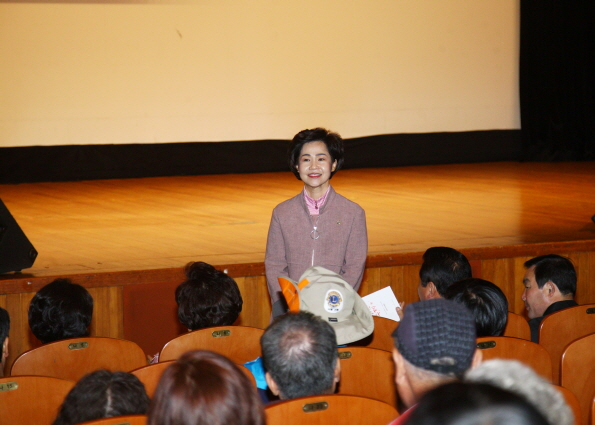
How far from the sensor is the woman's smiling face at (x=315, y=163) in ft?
9.39

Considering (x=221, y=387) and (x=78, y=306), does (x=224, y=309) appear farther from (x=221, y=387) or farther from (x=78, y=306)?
(x=221, y=387)

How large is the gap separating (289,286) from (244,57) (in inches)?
282

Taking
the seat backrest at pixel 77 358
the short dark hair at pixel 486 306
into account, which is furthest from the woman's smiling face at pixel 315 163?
the seat backrest at pixel 77 358

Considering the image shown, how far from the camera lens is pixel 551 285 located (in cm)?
285

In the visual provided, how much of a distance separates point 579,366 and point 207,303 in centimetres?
118

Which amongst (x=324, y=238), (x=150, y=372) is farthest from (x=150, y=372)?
(x=324, y=238)

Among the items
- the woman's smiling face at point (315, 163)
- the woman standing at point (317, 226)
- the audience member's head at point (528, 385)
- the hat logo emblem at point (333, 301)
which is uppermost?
the woman's smiling face at point (315, 163)

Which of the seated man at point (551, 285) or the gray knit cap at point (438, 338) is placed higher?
the gray knit cap at point (438, 338)

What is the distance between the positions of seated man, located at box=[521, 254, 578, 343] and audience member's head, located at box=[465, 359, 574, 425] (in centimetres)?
197

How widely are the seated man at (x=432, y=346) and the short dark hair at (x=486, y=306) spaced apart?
→ 969mm

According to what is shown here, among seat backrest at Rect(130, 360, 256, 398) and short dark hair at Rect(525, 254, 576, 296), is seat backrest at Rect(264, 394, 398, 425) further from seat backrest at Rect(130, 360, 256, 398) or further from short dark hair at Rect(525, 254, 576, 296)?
short dark hair at Rect(525, 254, 576, 296)

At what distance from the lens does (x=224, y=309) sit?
252 cm

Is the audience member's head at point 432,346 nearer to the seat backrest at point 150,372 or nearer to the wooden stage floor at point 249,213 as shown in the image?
the seat backrest at point 150,372

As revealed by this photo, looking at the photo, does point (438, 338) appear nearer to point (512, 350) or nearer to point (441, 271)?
point (512, 350)
